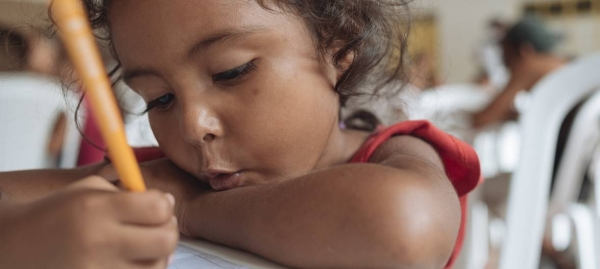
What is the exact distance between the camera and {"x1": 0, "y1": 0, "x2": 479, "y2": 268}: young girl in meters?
0.31

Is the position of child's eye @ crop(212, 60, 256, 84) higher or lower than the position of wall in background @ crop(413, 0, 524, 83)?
higher

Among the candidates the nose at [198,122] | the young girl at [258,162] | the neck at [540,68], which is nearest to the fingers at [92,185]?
the young girl at [258,162]

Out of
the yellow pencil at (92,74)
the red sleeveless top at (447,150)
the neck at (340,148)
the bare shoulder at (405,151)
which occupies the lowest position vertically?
the neck at (340,148)

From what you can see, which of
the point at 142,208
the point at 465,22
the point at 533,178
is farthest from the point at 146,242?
the point at 465,22

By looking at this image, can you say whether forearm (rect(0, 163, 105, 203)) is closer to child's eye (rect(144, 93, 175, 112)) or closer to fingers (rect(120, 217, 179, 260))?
child's eye (rect(144, 93, 175, 112))

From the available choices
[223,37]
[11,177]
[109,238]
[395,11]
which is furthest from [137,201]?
[395,11]

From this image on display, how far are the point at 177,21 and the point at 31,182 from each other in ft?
0.84

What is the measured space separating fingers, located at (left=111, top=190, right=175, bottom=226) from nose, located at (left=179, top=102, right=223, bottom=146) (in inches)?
10.2

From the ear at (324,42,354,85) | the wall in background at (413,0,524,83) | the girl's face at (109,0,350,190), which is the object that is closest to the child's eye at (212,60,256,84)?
the girl's face at (109,0,350,190)

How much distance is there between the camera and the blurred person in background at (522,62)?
300cm

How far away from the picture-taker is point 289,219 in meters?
0.42

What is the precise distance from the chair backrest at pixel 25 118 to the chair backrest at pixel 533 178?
2.87ft

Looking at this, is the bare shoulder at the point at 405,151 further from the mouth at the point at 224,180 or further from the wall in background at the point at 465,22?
the wall in background at the point at 465,22

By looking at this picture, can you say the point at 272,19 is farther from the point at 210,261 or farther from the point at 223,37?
the point at 210,261
